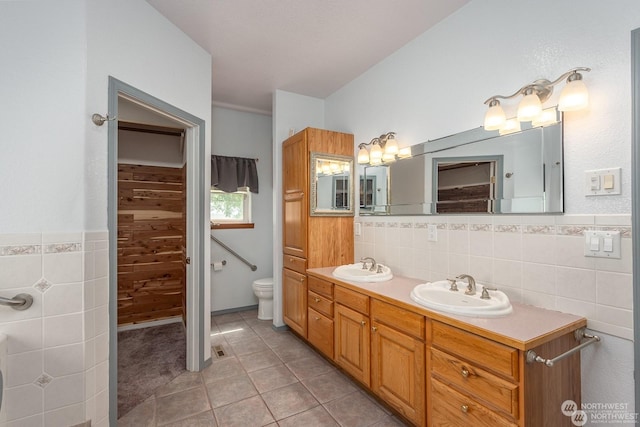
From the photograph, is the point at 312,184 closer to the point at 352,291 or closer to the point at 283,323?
the point at 352,291

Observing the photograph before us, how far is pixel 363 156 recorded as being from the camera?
2.76 m

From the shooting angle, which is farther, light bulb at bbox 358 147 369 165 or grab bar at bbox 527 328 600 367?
light bulb at bbox 358 147 369 165

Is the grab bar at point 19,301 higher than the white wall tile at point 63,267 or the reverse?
the reverse

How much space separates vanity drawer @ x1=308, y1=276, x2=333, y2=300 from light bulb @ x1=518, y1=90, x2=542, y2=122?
1700mm

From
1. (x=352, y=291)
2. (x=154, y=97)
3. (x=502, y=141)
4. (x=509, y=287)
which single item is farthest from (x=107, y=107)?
(x=509, y=287)

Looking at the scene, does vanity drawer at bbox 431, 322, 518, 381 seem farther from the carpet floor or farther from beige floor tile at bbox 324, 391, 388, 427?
the carpet floor

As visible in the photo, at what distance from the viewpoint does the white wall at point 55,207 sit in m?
1.36

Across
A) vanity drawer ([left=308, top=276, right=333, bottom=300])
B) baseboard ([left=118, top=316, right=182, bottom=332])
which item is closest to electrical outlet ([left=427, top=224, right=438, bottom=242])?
vanity drawer ([left=308, top=276, right=333, bottom=300])

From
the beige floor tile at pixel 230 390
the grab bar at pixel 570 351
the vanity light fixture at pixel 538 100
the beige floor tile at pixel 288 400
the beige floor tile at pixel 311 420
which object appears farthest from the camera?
the beige floor tile at pixel 230 390

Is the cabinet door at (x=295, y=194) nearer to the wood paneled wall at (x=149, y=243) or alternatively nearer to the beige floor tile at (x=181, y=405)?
the wood paneled wall at (x=149, y=243)

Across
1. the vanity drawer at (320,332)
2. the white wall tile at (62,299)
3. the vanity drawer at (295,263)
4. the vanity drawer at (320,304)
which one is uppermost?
the white wall tile at (62,299)

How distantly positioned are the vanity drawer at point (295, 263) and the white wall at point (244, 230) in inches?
34.7

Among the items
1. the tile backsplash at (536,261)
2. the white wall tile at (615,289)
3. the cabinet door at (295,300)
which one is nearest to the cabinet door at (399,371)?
the tile backsplash at (536,261)
